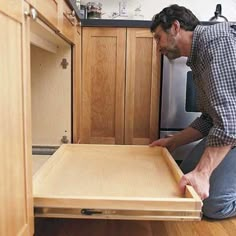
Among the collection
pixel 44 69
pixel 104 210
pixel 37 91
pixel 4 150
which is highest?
pixel 44 69

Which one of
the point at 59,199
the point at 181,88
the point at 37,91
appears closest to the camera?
the point at 59,199

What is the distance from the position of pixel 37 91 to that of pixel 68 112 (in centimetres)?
20

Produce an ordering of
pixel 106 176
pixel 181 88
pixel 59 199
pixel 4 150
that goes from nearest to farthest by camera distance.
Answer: pixel 4 150 → pixel 59 199 → pixel 106 176 → pixel 181 88

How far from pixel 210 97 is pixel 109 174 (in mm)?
457

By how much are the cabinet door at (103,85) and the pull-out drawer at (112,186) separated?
1.69ft

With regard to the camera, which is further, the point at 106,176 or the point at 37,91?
the point at 37,91

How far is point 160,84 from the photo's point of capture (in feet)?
6.40

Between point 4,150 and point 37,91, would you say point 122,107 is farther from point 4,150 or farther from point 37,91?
point 4,150

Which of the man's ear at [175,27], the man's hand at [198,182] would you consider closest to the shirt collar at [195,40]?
the man's ear at [175,27]

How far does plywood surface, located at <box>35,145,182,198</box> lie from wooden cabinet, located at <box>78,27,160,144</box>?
51cm

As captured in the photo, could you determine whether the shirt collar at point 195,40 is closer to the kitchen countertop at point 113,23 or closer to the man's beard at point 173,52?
the man's beard at point 173,52

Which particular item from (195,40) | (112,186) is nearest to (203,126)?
(195,40)

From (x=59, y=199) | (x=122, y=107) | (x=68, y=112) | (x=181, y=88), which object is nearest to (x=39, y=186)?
(x=59, y=199)

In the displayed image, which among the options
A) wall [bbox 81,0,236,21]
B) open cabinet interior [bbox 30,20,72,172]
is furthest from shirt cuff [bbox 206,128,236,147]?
wall [bbox 81,0,236,21]
